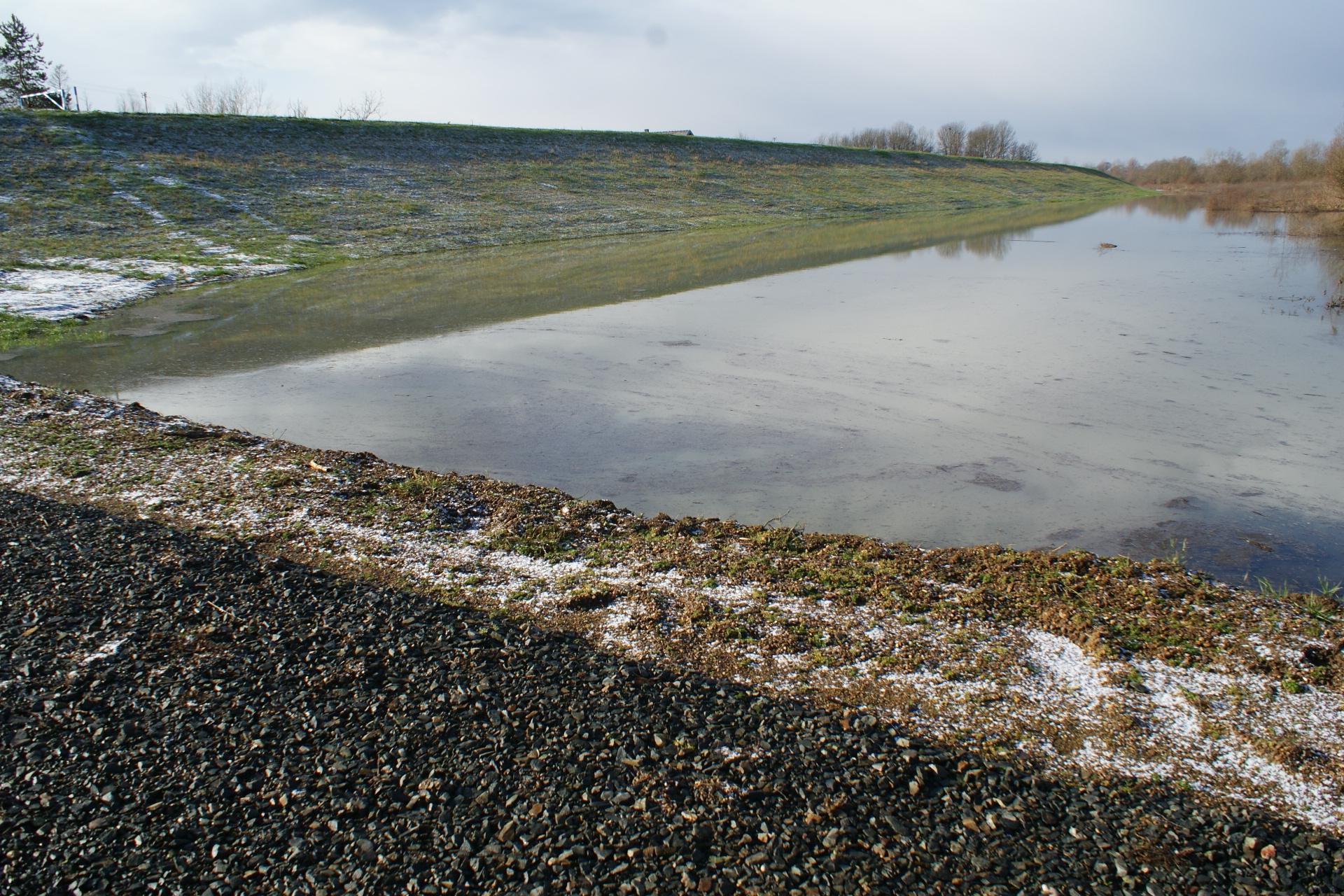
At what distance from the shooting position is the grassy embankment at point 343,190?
58.2ft

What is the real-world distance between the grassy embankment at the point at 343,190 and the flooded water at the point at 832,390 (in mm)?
3858

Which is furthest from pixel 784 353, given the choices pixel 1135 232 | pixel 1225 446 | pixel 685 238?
pixel 1135 232

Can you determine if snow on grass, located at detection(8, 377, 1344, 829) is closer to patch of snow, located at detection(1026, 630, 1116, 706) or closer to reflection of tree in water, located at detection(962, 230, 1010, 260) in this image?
patch of snow, located at detection(1026, 630, 1116, 706)

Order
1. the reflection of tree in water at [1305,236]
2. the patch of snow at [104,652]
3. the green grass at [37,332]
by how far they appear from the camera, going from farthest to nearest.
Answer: the reflection of tree in water at [1305,236] → the green grass at [37,332] → the patch of snow at [104,652]

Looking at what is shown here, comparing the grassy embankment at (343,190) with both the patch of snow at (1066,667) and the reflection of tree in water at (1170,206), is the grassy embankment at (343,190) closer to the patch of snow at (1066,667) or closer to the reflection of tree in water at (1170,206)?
the reflection of tree in water at (1170,206)

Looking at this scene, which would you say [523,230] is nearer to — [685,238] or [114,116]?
[685,238]

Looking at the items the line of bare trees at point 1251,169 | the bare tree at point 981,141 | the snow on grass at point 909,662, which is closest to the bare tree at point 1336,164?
the line of bare trees at point 1251,169

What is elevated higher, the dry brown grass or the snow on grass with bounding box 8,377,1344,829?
the dry brown grass

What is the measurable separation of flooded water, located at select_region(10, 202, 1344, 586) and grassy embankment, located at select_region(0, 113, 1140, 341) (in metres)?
3.86

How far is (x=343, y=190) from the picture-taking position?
970 inches

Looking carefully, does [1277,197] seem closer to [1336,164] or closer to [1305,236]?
[1336,164]

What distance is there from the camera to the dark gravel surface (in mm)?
2436

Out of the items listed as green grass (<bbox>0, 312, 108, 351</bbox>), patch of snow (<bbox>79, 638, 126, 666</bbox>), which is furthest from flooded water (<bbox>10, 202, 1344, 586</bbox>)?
patch of snow (<bbox>79, 638, 126, 666</bbox>)

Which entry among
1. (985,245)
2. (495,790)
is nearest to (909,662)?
(495,790)
